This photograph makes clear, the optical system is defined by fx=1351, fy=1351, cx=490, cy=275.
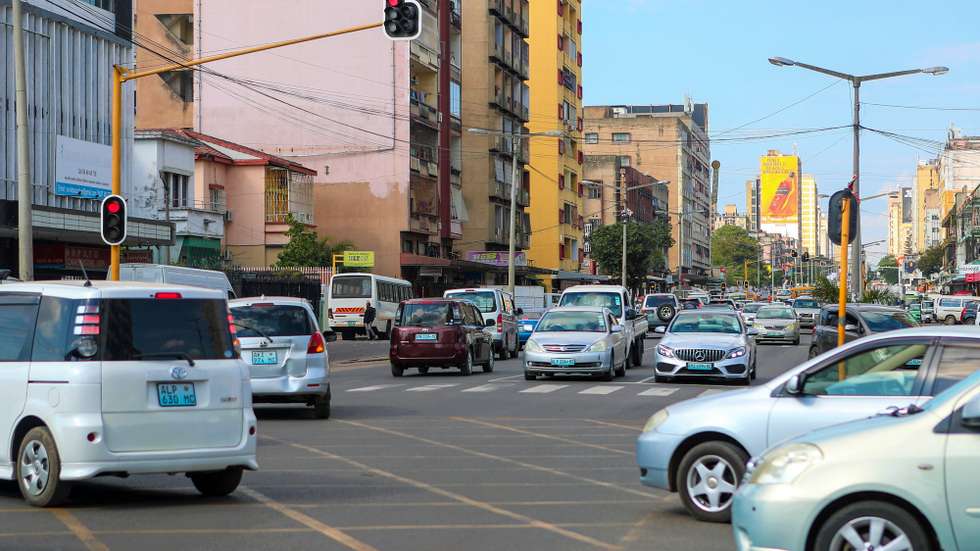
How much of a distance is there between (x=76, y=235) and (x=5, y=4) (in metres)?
7.20

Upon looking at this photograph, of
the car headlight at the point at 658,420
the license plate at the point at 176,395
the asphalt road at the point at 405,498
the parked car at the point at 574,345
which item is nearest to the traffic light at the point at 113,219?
the asphalt road at the point at 405,498

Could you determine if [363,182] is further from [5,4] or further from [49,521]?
[49,521]

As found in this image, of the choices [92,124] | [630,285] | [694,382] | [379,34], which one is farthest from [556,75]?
[694,382]

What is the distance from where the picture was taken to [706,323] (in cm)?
2817

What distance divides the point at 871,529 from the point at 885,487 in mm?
248

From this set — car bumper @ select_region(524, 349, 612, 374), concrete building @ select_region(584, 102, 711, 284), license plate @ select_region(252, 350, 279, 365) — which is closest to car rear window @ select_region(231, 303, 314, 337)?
license plate @ select_region(252, 350, 279, 365)

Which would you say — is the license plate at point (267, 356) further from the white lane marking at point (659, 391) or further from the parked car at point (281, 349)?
the white lane marking at point (659, 391)

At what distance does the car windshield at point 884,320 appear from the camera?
28.4m

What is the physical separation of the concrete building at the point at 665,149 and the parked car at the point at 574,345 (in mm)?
111149

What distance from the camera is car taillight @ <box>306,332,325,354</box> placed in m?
19.2

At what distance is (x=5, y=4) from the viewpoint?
129 ft

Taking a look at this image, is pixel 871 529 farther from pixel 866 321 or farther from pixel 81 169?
pixel 81 169

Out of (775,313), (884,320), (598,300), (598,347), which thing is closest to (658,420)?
(598,347)

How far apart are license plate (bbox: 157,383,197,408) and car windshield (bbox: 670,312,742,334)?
1810 cm
